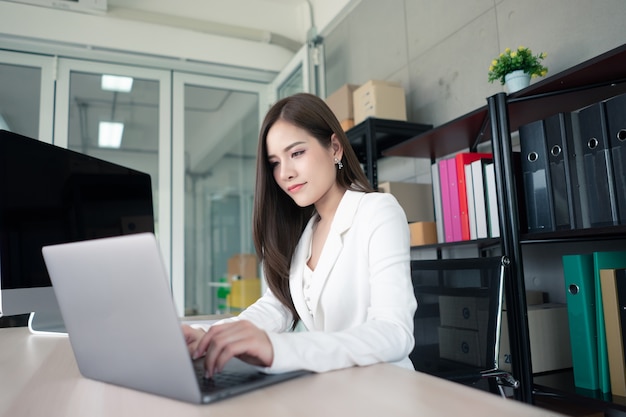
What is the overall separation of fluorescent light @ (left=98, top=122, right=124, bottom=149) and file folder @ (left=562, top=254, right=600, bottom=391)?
326 centimetres

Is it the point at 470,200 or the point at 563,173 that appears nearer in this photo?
the point at 563,173

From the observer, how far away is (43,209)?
49.1 inches

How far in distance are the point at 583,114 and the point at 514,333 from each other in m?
0.67

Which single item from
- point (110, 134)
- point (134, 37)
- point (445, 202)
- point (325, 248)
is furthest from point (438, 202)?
point (110, 134)

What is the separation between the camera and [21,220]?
1187 millimetres

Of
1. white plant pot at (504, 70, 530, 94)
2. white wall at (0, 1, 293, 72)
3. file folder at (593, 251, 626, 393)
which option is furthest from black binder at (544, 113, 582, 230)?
white wall at (0, 1, 293, 72)

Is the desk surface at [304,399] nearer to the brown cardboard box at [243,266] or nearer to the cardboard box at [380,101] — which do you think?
the cardboard box at [380,101]

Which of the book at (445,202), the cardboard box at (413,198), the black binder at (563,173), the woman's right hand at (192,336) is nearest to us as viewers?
the woman's right hand at (192,336)

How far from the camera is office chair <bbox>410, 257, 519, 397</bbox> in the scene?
121 cm

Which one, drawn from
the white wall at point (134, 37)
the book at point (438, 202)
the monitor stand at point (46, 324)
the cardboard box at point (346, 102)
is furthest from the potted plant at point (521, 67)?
the white wall at point (134, 37)

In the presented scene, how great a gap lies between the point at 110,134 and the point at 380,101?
7.56 ft

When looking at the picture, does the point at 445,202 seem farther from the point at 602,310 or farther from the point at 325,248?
the point at 325,248

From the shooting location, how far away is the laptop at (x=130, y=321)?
0.53 m

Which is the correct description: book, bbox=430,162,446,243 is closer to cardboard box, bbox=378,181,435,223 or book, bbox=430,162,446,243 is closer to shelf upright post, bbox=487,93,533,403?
cardboard box, bbox=378,181,435,223
